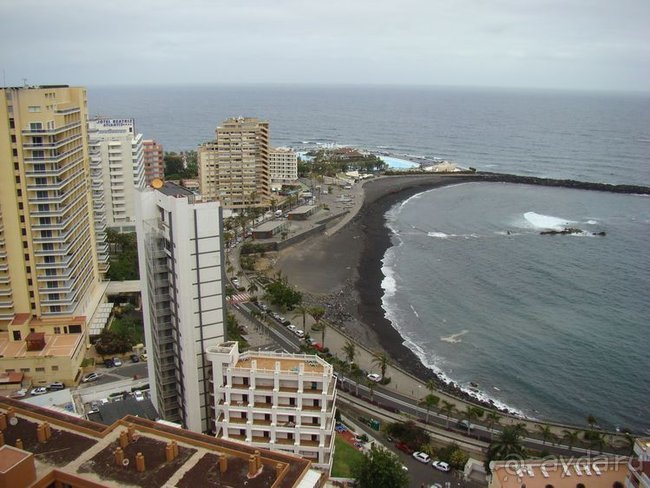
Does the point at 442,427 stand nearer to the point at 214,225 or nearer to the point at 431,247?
the point at 214,225

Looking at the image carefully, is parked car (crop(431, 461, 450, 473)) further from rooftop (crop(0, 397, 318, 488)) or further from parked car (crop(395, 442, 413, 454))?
rooftop (crop(0, 397, 318, 488))

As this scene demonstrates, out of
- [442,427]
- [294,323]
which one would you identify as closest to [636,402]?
[442,427]

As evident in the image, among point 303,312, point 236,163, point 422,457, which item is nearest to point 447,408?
point 422,457

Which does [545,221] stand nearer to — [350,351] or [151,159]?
[350,351]

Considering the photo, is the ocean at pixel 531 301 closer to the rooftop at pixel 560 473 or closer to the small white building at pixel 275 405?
the rooftop at pixel 560 473

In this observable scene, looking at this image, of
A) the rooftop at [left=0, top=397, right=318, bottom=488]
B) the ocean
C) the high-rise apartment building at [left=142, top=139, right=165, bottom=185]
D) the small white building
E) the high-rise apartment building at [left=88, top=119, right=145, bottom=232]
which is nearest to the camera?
the rooftop at [left=0, top=397, right=318, bottom=488]

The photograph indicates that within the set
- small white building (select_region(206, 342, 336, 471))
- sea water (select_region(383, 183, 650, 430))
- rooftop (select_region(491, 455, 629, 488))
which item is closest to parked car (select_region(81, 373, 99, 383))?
small white building (select_region(206, 342, 336, 471))
